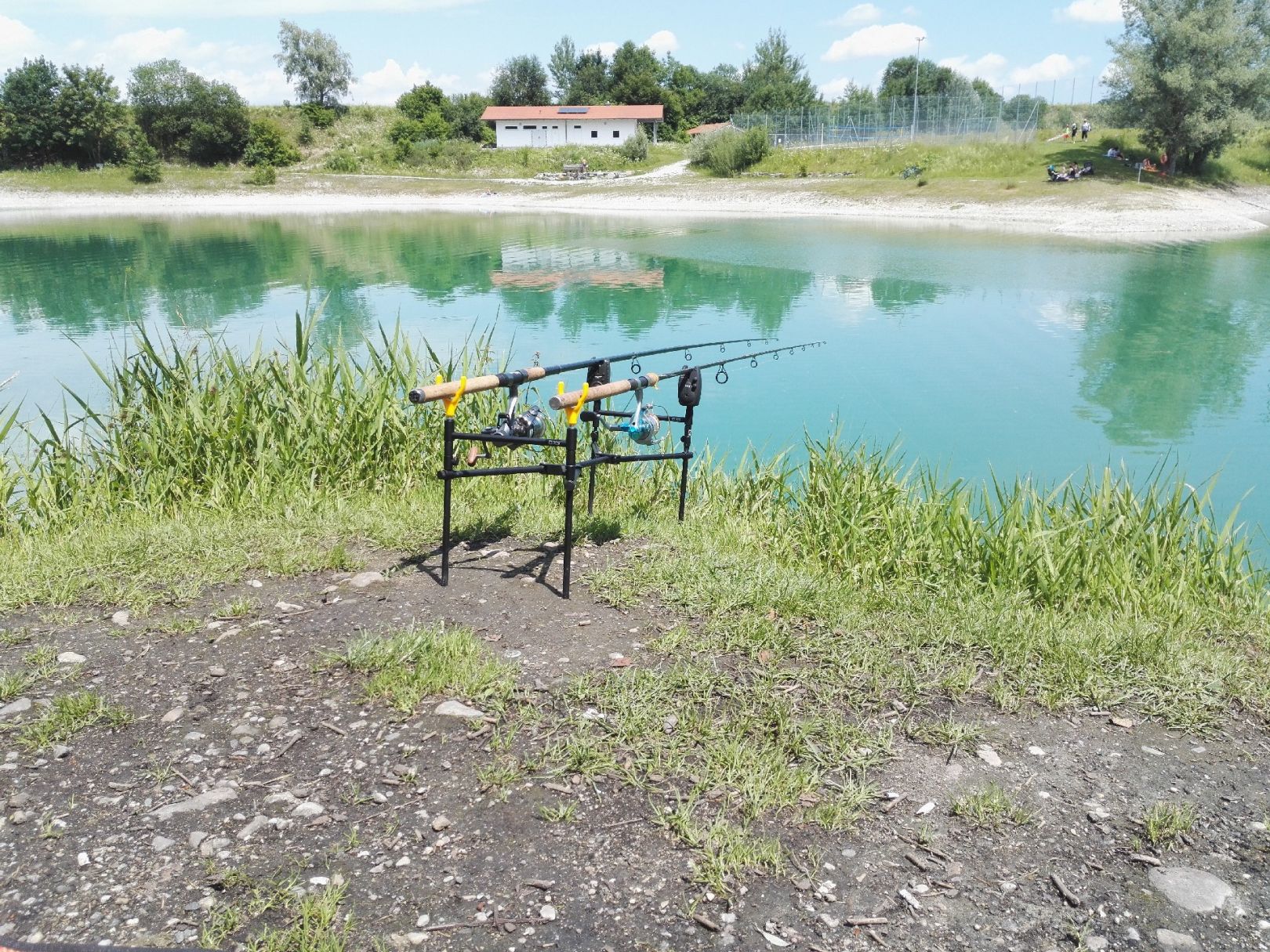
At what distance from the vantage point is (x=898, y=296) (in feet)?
66.8

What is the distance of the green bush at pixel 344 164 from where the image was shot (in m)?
59.3

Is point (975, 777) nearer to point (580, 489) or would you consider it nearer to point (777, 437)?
point (580, 489)

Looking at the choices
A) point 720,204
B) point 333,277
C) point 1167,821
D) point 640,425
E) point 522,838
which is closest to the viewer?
point 522,838

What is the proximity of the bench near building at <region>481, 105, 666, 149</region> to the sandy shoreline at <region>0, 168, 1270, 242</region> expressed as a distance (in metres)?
16.4

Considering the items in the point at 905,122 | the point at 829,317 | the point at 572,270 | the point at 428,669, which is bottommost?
the point at 428,669

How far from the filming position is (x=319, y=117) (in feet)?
240

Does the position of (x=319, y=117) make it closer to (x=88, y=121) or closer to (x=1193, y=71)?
(x=88, y=121)

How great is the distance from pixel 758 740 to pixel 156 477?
4.43m

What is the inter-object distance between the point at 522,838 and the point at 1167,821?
1.80m

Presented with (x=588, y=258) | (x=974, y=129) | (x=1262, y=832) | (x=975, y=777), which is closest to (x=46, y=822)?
(x=975, y=777)

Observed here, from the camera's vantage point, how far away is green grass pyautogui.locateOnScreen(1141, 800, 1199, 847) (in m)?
2.68

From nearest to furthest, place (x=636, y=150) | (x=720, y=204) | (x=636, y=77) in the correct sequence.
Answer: (x=720, y=204), (x=636, y=150), (x=636, y=77)

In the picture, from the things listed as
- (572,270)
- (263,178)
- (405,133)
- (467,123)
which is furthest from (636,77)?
(572,270)

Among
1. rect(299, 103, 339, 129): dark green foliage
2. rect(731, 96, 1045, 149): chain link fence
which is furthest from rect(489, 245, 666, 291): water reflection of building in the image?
rect(299, 103, 339, 129): dark green foliage
